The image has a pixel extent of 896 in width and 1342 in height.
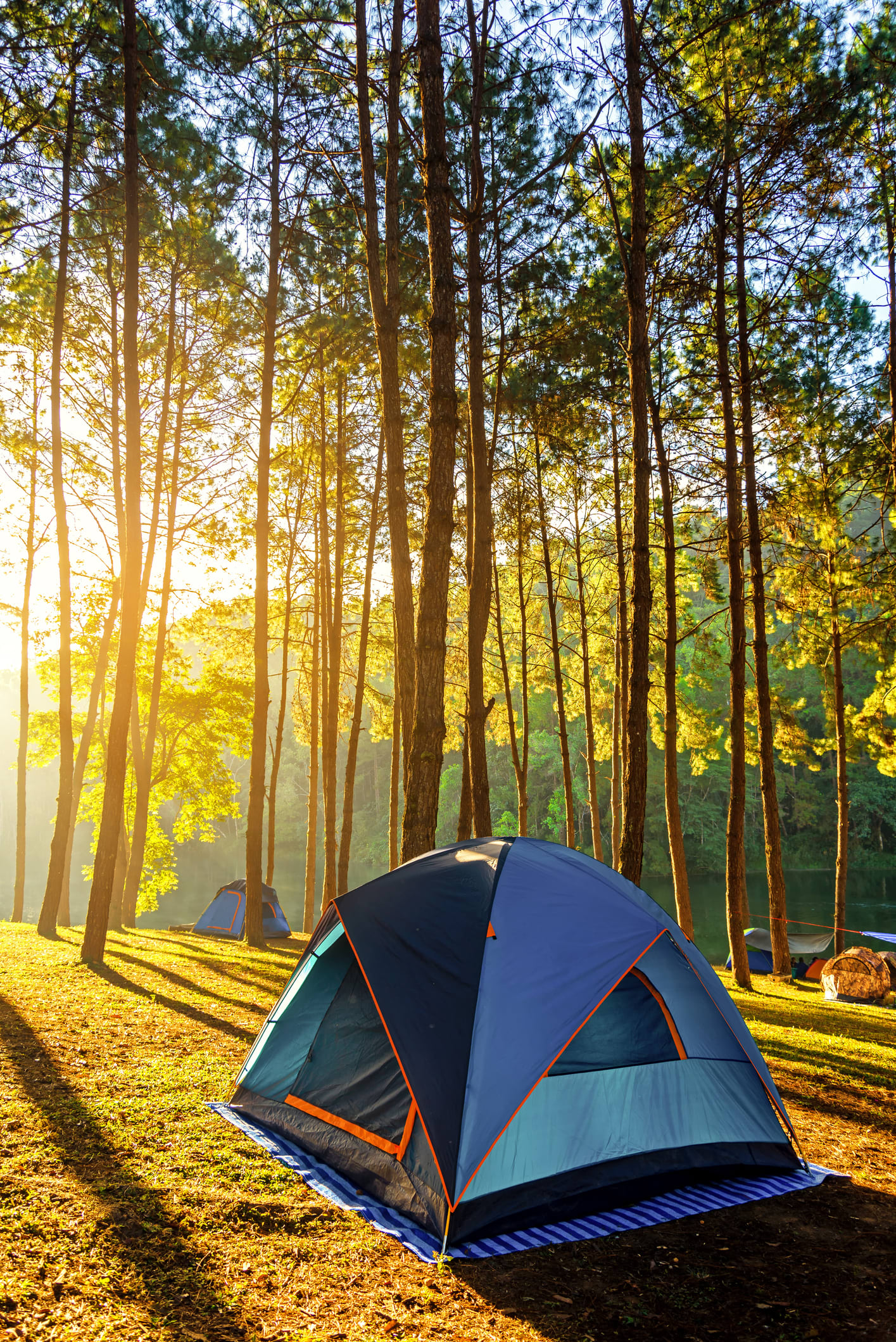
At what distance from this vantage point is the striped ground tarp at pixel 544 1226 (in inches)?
130

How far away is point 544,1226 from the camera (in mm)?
3486

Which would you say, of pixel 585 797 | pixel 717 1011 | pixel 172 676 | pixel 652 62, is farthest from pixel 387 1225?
pixel 585 797

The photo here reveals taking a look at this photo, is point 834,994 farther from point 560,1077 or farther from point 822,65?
point 822,65

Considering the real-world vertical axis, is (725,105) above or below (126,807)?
above

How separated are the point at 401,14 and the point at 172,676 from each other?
13.8 meters

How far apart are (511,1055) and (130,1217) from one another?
1.76m

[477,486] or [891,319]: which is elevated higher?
[891,319]

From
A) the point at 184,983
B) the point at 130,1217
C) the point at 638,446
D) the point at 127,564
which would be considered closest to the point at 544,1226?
the point at 130,1217

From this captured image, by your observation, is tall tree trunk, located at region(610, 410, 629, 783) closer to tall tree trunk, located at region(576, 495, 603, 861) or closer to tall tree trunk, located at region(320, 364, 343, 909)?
tall tree trunk, located at region(576, 495, 603, 861)

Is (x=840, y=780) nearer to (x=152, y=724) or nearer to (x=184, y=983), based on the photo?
(x=184, y=983)

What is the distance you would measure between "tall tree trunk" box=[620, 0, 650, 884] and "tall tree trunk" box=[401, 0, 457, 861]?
7.20 feet

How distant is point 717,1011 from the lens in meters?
4.25

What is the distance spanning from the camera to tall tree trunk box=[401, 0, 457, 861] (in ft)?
21.4

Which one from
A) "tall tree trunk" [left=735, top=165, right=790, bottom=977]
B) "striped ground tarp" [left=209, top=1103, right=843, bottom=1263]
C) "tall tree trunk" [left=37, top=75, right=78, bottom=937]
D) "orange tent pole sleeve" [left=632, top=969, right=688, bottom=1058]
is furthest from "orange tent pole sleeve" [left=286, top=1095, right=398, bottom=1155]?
"tall tree trunk" [left=735, top=165, right=790, bottom=977]
